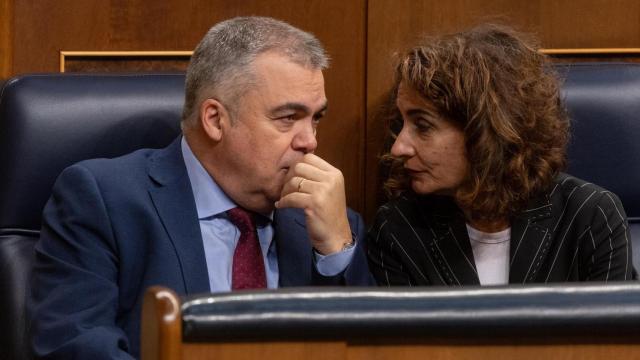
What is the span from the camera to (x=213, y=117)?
1.55 metres

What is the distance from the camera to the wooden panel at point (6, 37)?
6.08ft

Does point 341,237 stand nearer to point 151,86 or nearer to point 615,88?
point 151,86

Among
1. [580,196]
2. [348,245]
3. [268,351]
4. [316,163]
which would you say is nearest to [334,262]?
[348,245]

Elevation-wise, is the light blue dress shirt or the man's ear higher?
the man's ear

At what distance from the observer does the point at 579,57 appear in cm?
197

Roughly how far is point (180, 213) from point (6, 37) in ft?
1.99

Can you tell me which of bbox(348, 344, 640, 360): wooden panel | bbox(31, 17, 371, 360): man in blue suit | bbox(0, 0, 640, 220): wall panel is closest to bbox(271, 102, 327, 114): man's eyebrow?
bbox(31, 17, 371, 360): man in blue suit

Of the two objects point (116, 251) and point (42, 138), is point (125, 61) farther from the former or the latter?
point (116, 251)

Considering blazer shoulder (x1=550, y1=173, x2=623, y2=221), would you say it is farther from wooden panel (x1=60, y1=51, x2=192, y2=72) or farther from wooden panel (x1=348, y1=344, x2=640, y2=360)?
wooden panel (x1=348, y1=344, x2=640, y2=360)

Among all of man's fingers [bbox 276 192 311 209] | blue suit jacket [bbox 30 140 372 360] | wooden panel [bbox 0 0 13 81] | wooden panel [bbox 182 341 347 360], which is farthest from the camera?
wooden panel [bbox 0 0 13 81]

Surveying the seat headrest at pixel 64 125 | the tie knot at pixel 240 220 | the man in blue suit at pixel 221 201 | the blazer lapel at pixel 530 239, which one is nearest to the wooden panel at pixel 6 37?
the seat headrest at pixel 64 125

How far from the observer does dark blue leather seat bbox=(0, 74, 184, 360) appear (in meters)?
1.53

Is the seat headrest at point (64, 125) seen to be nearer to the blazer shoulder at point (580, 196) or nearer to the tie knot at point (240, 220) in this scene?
the tie knot at point (240, 220)

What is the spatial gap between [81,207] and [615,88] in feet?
2.92
